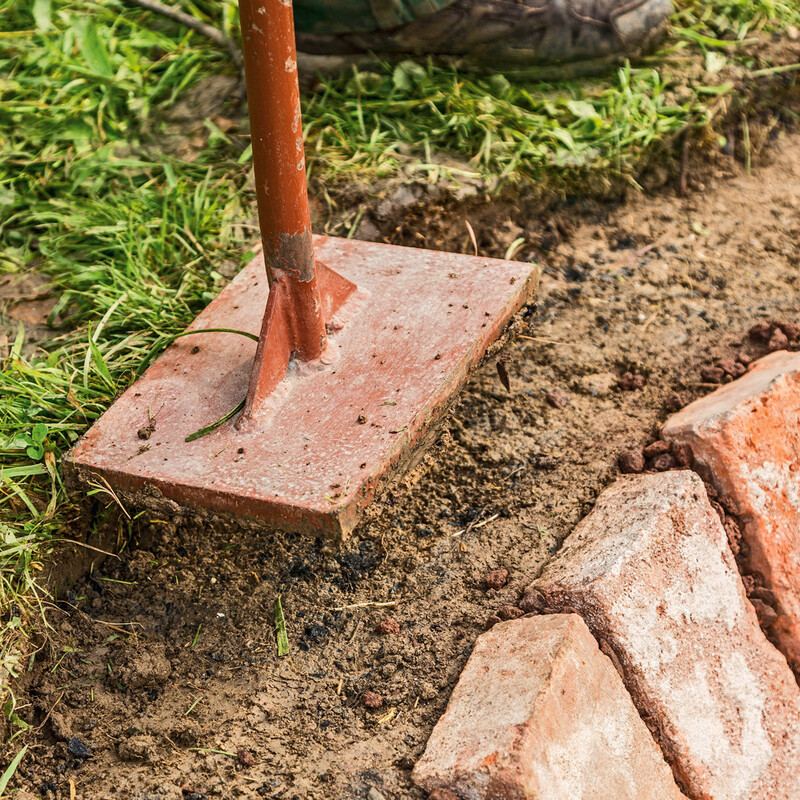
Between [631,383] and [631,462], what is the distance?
0.28 m

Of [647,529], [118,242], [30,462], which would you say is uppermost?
[118,242]

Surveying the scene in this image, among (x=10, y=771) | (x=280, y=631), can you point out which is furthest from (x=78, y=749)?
(x=280, y=631)

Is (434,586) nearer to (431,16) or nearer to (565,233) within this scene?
(565,233)

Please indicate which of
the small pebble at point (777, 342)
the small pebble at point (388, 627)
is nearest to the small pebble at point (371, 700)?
the small pebble at point (388, 627)

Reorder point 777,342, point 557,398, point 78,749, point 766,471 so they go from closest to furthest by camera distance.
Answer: point 78,749, point 766,471, point 557,398, point 777,342

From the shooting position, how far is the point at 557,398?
2.04 meters

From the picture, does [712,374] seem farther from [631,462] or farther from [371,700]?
[371,700]

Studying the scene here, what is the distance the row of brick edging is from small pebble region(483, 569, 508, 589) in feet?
0.25

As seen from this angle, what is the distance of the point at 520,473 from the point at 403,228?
0.80m

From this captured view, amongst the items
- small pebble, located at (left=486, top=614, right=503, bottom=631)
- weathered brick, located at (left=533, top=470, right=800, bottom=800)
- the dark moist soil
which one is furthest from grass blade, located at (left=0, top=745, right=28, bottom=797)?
weathered brick, located at (left=533, top=470, right=800, bottom=800)

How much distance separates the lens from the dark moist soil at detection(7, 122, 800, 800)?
1.47m

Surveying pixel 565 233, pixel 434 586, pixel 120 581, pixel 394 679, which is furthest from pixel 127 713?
pixel 565 233

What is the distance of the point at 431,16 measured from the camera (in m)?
2.52

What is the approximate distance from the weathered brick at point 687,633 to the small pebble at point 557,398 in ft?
1.06
